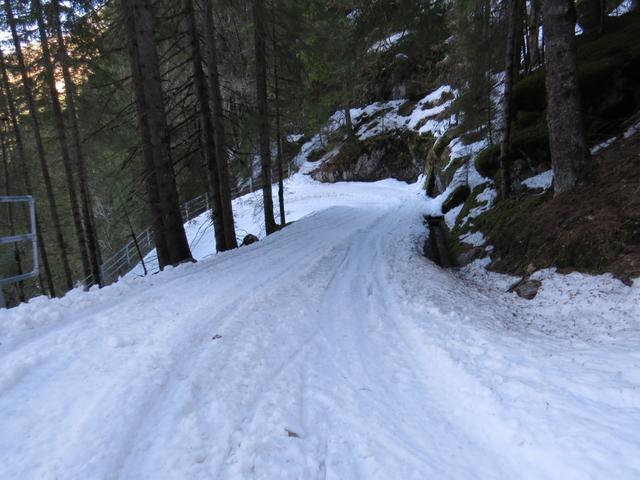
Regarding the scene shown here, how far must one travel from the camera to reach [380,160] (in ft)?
98.4

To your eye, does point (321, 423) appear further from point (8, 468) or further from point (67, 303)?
point (67, 303)

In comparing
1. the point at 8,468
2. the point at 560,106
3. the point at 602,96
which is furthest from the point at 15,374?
the point at 602,96

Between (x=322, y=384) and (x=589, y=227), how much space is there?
4.50m

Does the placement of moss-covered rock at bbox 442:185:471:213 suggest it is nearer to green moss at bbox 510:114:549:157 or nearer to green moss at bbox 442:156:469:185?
green moss at bbox 442:156:469:185

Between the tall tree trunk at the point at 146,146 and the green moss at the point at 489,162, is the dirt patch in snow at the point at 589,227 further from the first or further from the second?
the tall tree trunk at the point at 146,146

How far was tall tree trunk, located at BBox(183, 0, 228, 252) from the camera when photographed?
9539 millimetres

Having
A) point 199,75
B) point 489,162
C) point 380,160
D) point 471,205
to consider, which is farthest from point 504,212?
point 380,160

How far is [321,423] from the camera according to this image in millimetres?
2617

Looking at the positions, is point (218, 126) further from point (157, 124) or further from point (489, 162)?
point (489, 162)

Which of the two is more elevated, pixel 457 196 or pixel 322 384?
pixel 457 196

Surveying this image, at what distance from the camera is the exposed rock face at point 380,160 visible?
29.0 meters

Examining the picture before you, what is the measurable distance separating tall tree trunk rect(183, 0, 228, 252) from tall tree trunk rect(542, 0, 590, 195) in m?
7.57

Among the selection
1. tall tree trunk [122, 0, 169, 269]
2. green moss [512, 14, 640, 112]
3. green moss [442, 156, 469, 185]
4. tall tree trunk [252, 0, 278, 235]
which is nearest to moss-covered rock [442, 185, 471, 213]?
green moss [442, 156, 469, 185]

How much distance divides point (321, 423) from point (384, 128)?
3050 centimetres
